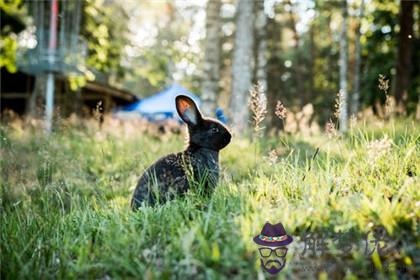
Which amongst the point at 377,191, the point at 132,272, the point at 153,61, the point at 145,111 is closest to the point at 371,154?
the point at 377,191

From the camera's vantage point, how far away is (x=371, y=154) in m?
3.47

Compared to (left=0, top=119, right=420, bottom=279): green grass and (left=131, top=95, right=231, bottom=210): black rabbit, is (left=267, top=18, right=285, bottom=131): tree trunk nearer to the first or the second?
(left=131, top=95, right=231, bottom=210): black rabbit

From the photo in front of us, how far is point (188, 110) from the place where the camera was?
448 cm

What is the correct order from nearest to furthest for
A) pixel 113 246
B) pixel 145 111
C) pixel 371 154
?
pixel 113 246
pixel 371 154
pixel 145 111

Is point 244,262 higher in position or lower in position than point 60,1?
lower

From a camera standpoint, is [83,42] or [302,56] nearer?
[83,42]

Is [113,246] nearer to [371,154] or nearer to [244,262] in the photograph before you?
[244,262]

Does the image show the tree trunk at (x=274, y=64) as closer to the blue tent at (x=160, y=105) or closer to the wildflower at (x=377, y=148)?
the blue tent at (x=160, y=105)

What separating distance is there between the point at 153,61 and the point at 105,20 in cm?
227

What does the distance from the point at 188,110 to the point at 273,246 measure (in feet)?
6.33

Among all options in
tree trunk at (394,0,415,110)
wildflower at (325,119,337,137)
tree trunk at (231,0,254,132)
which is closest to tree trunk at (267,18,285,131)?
tree trunk at (394,0,415,110)

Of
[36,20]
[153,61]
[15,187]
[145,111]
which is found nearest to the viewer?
[15,187]

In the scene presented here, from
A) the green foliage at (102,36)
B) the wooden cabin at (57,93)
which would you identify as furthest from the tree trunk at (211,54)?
the wooden cabin at (57,93)

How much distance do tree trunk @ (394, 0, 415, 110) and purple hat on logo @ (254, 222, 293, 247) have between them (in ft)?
38.4
